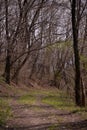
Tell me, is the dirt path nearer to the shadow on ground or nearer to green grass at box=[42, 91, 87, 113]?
A: the shadow on ground

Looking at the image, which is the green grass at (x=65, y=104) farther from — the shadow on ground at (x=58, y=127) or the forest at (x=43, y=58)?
the shadow on ground at (x=58, y=127)

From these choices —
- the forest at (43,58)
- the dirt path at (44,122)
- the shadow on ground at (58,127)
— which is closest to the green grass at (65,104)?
the forest at (43,58)

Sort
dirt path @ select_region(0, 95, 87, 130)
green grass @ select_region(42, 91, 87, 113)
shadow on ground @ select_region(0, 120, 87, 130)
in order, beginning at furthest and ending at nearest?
1. green grass @ select_region(42, 91, 87, 113)
2. dirt path @ select_region(0, 95, 87, 130)
3. shadow on ground @ select_region(0, 120, 87, 130)

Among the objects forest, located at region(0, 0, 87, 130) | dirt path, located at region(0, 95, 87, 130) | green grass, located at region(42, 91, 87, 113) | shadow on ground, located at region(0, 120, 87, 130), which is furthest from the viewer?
green grass, located at region(42, 91, 87, 113)

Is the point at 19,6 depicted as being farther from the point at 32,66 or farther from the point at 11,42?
the point at 32,66

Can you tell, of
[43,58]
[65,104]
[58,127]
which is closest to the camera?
[58,127]

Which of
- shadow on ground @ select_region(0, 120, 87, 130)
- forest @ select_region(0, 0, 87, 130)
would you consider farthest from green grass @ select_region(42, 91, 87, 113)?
shadow on ground @ select_region(0, 120, 87, 130)

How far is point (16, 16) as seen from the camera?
101ft

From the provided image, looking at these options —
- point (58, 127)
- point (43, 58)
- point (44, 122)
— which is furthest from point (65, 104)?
point (43, 58)

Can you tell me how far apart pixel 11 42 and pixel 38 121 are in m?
16.4

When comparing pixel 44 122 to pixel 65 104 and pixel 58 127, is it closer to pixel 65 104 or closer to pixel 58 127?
pixel 58 127

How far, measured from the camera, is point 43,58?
5819 cm

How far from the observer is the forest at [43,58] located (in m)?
15.5

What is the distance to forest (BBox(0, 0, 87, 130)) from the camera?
50.8 ft
